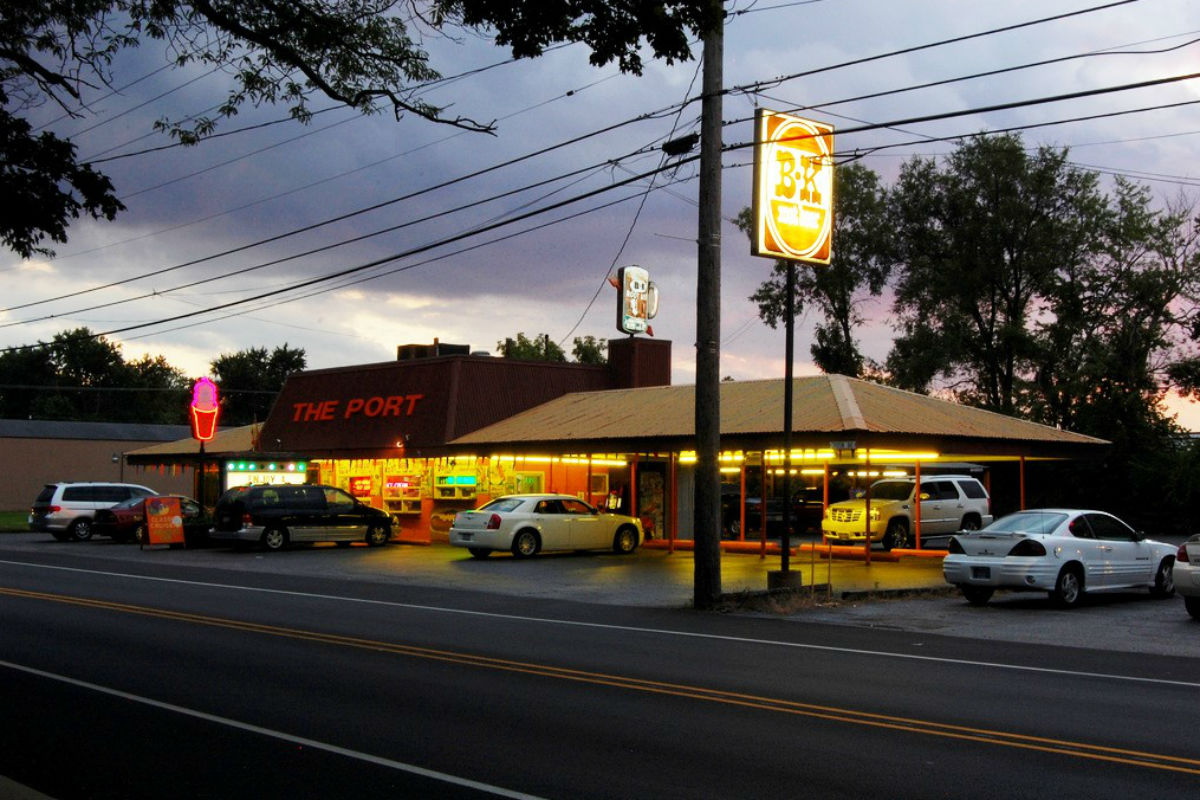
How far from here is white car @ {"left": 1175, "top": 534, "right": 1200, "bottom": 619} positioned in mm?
17531

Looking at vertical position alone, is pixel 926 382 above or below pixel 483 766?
above

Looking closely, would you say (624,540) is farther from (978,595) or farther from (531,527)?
(978,595)

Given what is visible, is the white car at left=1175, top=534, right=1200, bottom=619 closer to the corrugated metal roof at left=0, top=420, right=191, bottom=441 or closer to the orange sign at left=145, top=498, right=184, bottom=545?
the orange sign at left=145, top=498, right=184, bottom=545

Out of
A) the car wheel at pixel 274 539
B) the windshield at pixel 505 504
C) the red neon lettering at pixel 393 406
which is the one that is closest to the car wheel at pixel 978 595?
the windshield at pixel 505 504

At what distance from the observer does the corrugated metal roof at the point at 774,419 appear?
28.0 metres

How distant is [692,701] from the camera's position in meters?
10.5

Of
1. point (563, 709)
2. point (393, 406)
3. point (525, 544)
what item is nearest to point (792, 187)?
point (525, 544)

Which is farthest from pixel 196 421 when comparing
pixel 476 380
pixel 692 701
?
pixel 692 701

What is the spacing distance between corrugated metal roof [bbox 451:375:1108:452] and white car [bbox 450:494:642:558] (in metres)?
2.20

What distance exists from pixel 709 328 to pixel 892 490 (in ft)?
50.6

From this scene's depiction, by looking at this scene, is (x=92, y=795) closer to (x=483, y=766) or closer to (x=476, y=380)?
(x=483, y=766)

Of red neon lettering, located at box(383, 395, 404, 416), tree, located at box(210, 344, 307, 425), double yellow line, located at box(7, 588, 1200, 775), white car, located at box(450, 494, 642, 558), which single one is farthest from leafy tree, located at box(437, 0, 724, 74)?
tree, located at box(210, 344, 307, 425)

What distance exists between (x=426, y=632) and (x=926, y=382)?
4040cm

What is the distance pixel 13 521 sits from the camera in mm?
58031
